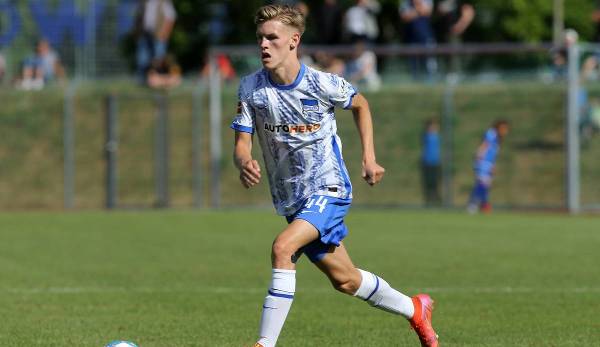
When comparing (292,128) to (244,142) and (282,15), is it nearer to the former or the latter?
(244,142)

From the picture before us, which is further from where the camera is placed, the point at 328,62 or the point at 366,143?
the point at 328,62

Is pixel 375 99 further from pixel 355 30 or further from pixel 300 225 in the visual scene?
pixel 300 225

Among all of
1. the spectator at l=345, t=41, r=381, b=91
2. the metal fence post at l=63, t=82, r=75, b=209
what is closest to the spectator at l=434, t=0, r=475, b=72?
the spectator at l=345, t=41, r=381, b=91

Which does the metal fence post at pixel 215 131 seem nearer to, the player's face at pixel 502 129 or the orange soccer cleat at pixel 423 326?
the player's face at pixel 502 129

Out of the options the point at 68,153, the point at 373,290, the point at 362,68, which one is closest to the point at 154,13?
the point at 68,153

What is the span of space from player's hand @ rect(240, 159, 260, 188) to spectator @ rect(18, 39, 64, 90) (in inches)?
966

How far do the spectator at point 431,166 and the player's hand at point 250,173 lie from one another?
2028cm

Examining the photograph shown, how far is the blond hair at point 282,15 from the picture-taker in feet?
25.1

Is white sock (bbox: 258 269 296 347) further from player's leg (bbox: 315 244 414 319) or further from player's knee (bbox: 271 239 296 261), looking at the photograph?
player's leg (bbox: 315 244 414 319)

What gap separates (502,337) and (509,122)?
1938cm

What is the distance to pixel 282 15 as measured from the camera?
7.67 m

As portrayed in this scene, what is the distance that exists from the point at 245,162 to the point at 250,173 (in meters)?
0.12

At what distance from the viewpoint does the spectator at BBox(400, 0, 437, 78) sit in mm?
27625

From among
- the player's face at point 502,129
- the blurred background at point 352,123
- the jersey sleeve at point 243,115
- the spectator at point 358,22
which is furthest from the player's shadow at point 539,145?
the jersey sleeve at point 243,115
